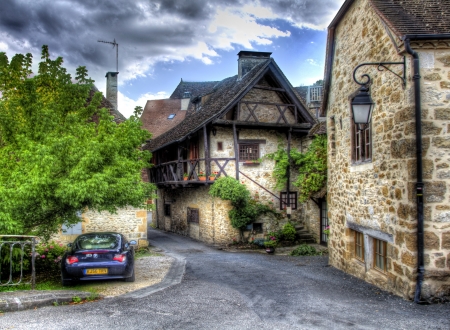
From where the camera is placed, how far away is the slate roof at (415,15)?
7.86 m

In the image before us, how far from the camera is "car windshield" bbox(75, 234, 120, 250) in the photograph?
9969mm

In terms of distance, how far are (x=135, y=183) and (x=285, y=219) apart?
36.2 ft

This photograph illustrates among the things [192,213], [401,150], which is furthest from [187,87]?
[401,150]

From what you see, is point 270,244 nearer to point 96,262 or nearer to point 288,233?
point 288,233

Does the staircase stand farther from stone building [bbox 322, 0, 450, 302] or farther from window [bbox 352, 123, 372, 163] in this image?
window [bbox 352, 123, 372, 163]

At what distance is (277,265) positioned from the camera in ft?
42.8

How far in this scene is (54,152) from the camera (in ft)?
29.3

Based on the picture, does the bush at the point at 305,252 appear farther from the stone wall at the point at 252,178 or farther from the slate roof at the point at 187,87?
the slate roof at the point at 187,87

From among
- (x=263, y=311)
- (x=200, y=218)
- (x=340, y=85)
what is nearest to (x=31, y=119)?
(x=263, y=311)

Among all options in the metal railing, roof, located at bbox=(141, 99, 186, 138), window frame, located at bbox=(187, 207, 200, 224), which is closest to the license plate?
the metal railing

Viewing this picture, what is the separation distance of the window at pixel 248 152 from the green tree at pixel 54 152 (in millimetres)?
9264

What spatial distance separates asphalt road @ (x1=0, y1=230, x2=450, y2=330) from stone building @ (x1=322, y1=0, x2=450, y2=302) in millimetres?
646

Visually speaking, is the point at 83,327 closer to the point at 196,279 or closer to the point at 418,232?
the point at 196,279

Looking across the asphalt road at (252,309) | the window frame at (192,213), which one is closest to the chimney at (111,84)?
the window frame at (192,213)
